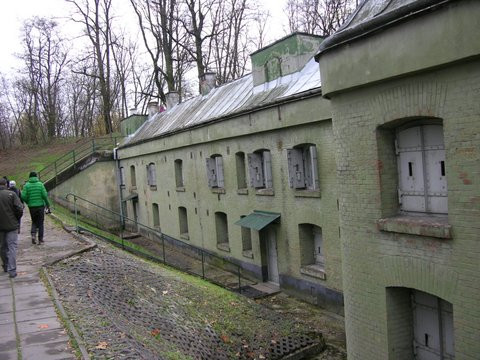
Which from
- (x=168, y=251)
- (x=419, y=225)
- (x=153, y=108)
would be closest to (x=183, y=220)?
(x=168, y=251)

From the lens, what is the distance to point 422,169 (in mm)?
6383

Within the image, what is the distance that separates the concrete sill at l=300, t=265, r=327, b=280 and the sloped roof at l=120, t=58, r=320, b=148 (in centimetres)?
455

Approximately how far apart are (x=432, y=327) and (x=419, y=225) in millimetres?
1695

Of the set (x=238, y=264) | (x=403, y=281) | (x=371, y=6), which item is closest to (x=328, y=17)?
(x=238, y=264)

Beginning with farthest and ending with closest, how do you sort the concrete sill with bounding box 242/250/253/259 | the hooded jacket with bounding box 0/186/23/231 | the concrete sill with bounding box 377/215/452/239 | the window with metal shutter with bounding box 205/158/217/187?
the window with metal shutter with bounding box 205/158/217/187
the concrete sill with bounding box 242/250/253/259
the hooded jacket with bounding box 0/186/23/231
the concrete sill with bounding box 377/215/452/239

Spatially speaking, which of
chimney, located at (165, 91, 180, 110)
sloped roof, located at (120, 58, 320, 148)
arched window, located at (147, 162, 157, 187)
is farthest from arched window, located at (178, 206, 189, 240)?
chimney, located at (165, 91, 180, 110)

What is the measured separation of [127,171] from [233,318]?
17682mm

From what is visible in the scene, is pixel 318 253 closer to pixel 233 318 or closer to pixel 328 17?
pixel 233 318

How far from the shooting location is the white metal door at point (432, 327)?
6.39m

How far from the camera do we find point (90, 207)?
82.6 feet

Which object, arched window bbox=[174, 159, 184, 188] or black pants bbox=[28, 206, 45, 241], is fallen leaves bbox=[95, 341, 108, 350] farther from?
arched window bbox=[174, 159, 184, 188]

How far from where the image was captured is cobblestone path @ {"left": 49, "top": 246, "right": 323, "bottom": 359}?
6.62 m

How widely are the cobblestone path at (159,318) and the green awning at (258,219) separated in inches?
93.8

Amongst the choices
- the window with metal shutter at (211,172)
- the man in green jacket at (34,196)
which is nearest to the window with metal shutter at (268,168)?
the window with metal shutter at (211,172)
